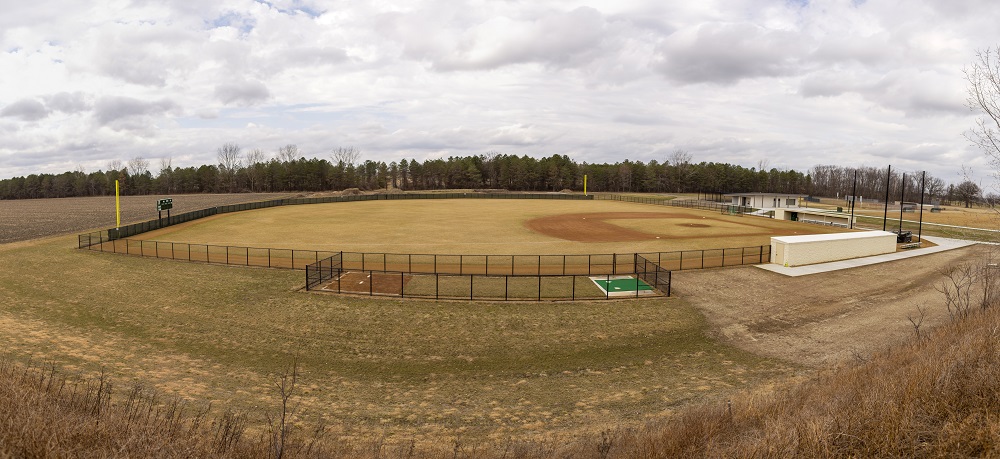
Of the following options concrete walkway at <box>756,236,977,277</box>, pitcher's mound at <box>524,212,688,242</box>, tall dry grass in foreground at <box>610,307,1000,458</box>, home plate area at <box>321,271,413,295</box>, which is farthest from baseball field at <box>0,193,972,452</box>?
pitcher's mound at <box>524,212,688,242</box>

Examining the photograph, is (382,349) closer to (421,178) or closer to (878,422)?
(878,422)

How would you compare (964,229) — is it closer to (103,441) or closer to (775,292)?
(775,292)

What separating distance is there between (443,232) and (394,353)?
35.1 meters

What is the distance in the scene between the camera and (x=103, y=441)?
7.20 meters

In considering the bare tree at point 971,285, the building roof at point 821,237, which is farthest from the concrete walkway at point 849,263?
the bare tree at point 971,285

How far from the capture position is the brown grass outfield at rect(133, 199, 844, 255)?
44.2 metres

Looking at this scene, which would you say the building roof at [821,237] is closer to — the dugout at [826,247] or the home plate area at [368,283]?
the dugout at [826,247]

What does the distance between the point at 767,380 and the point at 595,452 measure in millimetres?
9505

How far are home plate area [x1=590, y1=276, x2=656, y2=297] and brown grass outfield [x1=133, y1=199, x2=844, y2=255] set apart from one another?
34.6 feet

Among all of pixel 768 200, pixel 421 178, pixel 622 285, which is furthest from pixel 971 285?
pixel 421 178

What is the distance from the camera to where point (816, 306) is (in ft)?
84.1

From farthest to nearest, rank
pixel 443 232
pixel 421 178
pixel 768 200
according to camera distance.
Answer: pixel 421 178 < pixel 768 200 < pixel 443 232

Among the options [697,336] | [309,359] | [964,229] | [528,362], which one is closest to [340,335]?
[309,359]

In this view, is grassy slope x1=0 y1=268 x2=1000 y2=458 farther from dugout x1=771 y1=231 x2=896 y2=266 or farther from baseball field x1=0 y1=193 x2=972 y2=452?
dugout x1=771 y1=231 x2=896 y2=266
